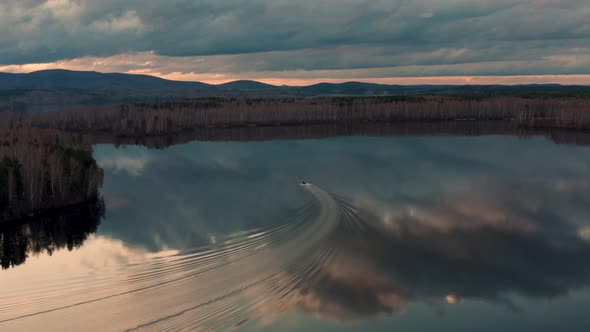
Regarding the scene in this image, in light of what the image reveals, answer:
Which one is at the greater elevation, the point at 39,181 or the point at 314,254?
the point at 39,181

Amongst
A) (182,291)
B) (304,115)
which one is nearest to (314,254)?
(182,291)

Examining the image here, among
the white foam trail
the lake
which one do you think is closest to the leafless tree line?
the lake

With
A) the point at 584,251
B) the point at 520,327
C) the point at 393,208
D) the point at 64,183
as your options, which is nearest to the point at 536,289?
the point at 520,327

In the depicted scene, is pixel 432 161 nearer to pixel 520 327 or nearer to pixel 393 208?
pixel 393 208

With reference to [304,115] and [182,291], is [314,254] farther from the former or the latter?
[304,115]

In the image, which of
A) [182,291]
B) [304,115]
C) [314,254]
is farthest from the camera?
[304,115]

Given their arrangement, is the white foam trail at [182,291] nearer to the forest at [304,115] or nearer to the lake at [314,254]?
the lake at [314,254]

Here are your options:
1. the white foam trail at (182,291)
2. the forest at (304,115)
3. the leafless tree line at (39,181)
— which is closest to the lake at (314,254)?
the white foam trail at (182,291)
